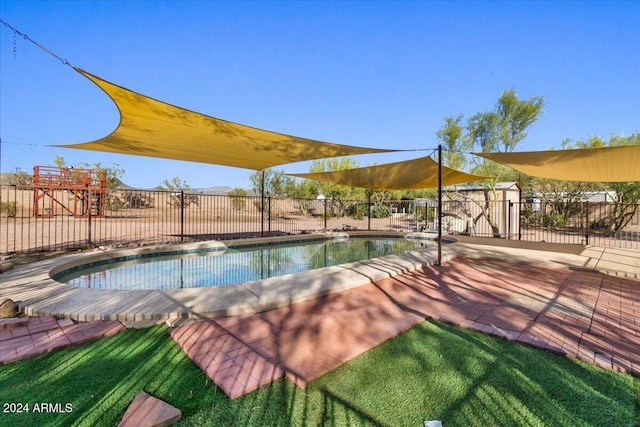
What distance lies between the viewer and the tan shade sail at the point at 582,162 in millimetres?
4738

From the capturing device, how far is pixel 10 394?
1851 mm

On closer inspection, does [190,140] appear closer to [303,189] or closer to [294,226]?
[294,226]

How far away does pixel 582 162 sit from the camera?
5.29 meters

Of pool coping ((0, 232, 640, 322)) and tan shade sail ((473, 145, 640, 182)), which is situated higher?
tan shade sail ((473, 145, 640, 182))

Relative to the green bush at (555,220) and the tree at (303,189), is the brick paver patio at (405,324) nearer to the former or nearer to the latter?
the green bush at (555,220)

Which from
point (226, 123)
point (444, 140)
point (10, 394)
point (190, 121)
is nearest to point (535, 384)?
point (10, 394)

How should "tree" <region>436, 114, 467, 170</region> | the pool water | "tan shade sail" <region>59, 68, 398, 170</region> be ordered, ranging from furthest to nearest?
"tree" <region>436, 114, 467, 170</region>
the pool water
"tan shade sail" <region>59, 68, 398, 170</region>

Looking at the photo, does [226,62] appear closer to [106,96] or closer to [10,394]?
[106,96]

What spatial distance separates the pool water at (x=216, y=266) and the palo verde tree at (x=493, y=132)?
440 cm

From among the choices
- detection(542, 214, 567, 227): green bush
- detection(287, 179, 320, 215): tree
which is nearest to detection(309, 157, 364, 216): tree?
detection(287, 179, 320, 215): tree

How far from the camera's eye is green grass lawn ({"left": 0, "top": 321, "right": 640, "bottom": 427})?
1.70 metres

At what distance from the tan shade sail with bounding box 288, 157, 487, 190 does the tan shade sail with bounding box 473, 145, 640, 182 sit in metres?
1.58

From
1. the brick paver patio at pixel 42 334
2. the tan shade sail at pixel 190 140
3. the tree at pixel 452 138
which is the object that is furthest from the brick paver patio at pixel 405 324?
the tree at pixel 452 138

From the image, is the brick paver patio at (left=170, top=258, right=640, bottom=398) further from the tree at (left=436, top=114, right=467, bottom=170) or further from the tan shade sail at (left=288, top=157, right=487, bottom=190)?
the tree at (left=436, top=114, right=467, bottom=170)
